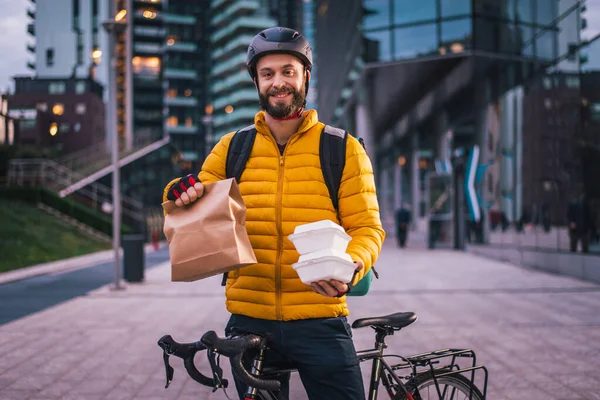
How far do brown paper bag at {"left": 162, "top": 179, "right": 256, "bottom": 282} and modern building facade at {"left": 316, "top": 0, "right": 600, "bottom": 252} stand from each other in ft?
41.6

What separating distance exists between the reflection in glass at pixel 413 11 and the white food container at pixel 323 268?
23650mm

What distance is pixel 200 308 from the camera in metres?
10.0

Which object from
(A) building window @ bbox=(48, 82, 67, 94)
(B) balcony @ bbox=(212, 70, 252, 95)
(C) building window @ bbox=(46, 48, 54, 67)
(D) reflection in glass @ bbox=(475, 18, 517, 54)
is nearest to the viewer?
(D) reflection in glass @ bbox=(475, 18, 517, 54)

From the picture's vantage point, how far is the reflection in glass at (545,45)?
54.3ft

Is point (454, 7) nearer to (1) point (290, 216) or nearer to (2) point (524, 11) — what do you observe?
(2) point (524, 11)

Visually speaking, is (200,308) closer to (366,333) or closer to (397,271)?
(366,333)

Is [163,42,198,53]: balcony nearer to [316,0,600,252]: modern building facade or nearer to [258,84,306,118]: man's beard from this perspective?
[316,0,600,252]: modern building facade

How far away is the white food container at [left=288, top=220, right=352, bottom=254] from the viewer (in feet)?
6.54

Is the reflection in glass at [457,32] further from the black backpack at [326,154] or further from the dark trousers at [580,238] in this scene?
the black backpack at [326,154]

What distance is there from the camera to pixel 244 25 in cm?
11050

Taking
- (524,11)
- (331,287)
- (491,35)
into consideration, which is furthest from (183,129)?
(331,287)

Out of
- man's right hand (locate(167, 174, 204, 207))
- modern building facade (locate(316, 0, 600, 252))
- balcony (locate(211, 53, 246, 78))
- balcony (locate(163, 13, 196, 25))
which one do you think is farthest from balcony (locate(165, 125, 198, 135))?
man's right hand (locate(167, 174, 204, 207))

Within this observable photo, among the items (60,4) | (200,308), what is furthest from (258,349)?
(60,4)

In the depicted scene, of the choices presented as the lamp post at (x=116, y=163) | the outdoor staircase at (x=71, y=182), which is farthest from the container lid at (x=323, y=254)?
the outdoor staircase at (x=71, y=182)
